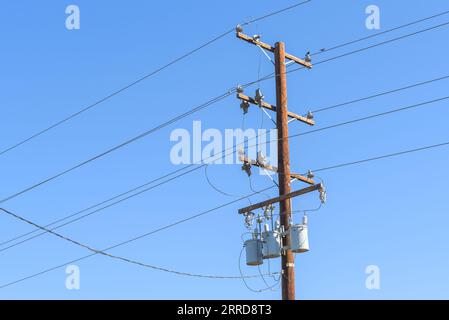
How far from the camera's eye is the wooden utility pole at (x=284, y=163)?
2241cm

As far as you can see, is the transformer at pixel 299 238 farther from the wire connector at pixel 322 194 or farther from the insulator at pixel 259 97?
the insulator at pixel 259 97

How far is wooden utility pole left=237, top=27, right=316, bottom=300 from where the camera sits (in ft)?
74.2

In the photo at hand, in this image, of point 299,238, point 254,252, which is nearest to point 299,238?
point 299,238

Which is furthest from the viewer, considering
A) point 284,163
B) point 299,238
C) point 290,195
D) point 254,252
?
point 284,163

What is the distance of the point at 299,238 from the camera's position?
2245cm

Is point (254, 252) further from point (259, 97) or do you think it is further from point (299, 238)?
point (259, 97)

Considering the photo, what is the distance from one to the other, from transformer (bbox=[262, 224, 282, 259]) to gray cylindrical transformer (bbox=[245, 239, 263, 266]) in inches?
5.7

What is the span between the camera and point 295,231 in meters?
22.6

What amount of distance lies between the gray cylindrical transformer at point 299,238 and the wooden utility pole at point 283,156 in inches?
9.6

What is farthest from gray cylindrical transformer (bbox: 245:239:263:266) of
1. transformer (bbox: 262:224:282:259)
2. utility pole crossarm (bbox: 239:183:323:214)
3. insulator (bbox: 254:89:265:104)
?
insulator (bbox: 254:89:265:104)

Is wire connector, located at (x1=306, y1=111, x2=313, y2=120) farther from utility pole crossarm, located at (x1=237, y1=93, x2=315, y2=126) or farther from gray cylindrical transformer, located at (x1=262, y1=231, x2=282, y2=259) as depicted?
gray cylindrical transformer, located at (x1=262, y1=231, x2=282, y2=259)
